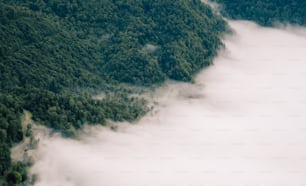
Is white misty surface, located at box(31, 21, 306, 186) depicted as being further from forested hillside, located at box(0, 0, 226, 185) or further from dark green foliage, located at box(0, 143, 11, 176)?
dark green foliage, located at box(0, 143, 11, 176)

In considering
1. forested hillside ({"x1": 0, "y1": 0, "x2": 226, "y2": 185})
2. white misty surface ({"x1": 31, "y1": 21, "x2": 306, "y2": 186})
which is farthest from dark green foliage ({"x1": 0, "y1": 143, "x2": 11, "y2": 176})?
white misty surface ({"x1": 31, "y1": 21, "x2": 306, "y2": 186})

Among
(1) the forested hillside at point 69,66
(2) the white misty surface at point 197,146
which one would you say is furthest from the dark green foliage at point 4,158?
(2) the white misty surface at point 197,146

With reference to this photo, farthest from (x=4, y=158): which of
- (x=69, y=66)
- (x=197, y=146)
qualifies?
(x=197, y=146)

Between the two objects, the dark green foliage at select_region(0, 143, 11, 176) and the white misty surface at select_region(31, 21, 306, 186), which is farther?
the white misty surface at select_region(31, 21, 306, 186)

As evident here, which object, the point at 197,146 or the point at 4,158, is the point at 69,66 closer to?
the point at 197,146

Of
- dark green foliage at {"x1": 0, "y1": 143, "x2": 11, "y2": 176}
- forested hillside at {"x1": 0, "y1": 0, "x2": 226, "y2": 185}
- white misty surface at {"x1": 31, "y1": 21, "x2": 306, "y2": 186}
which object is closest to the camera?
dark green foliage at {"x1": 0, "y1": 143, "x2": 11, "y2": 176}

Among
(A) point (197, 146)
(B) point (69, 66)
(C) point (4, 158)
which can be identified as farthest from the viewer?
(B) point (69, 66)

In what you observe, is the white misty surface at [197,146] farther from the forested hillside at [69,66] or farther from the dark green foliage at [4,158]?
the dark green foliage at [4,158]
